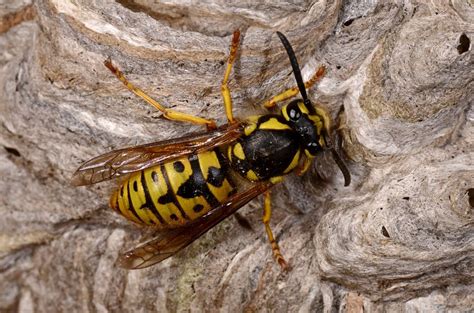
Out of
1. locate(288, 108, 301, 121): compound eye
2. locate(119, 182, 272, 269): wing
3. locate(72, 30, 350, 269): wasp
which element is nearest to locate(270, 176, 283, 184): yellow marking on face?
locate(72, 30, 350, 269): wasp

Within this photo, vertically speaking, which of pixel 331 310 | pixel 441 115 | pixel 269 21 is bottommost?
pixel 331 310

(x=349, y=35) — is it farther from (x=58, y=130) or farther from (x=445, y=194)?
(x=58, y=130)

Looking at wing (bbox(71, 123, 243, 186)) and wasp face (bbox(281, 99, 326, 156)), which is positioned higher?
wing (bbox(71, 123, 243, 186))

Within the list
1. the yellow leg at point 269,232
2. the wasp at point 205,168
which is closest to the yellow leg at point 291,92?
the wasp at point 205,168

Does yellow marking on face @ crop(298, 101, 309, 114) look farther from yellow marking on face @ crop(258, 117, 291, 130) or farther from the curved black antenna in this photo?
yellow marking on face @ crop(258, 117, 291, 130)

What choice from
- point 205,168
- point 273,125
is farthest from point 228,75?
point 205,168

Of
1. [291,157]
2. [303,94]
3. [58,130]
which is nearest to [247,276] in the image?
[291,157]

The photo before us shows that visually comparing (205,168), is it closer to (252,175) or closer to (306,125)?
(252,175)
